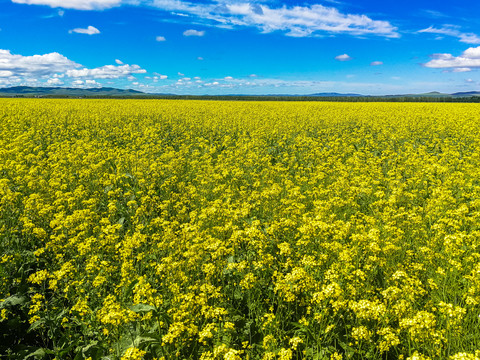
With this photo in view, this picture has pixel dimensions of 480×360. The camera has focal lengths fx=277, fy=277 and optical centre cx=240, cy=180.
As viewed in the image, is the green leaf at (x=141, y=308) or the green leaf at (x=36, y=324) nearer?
the green leaf at (x=141, y=308)

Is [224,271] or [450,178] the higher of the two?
[450,178]

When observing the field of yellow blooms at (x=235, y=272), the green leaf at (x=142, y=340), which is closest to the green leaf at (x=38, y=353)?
the field of yellow blooms at (x=235, y=272)

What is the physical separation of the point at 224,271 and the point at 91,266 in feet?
6.58

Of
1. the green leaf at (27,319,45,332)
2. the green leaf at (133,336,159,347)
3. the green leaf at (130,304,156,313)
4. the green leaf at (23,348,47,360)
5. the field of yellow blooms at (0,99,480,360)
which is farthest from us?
the green leaf at (27,319,45,332)

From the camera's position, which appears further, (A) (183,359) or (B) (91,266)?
(B) (91,266)

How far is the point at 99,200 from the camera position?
25.7 feet

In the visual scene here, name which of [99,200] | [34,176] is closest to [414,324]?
[99,200]

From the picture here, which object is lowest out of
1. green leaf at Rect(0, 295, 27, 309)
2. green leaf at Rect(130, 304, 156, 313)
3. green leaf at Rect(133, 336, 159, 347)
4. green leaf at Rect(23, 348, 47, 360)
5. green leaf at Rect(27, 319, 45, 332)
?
green leaf at Rect(23, 348, 47, 360)

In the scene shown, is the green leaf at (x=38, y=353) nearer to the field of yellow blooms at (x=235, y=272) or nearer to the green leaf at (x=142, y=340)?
the field of yellow blooms at (x=235, y=272)

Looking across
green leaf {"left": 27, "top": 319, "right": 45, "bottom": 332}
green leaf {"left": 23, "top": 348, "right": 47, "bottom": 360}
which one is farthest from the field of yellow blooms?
green leaf {"left": 27, "top": 319, "right": 45, "bottom": 332}

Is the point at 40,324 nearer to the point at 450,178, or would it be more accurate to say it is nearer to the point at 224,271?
the point at 224,271

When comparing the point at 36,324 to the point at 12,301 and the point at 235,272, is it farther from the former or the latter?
the point at 235,272

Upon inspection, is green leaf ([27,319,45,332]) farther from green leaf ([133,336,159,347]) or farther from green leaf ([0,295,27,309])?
green leaf ([133,336,159,347])

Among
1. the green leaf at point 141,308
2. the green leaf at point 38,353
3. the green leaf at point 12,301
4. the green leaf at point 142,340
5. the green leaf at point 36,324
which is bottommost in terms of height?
the green leaf at point 38,353
